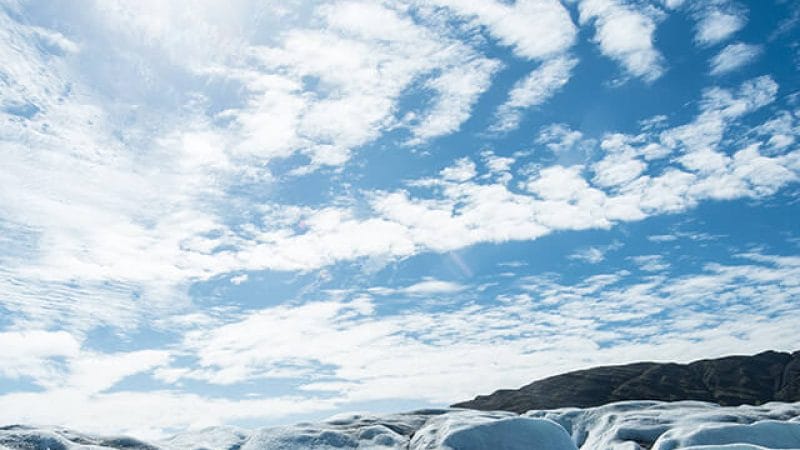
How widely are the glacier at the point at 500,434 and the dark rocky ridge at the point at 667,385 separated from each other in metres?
69.7

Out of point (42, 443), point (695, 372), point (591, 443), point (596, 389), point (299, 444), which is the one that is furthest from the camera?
point (695, 372)

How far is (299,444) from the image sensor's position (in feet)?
190

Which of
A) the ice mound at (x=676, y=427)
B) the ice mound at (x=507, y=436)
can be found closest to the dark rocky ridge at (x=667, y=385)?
the ice mound at (x=676, y=427)

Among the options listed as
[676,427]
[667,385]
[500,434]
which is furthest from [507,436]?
[667,385]

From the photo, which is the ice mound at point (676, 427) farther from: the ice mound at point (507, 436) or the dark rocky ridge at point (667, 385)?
the dark rocky ridge at point (667, 385)

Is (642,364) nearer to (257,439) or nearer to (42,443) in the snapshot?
(257,439)

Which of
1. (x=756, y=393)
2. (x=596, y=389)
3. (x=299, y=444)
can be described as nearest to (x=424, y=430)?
(x=299, y=444)

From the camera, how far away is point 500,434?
4941 centimetres

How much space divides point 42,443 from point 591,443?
156ft

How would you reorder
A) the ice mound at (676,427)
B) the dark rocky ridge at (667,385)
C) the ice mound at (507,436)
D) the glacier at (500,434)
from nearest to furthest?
the ice mound at (507,436), the glacier at (500,434), the ice mound at (676,427), the dark rocky ridge at (667,385)

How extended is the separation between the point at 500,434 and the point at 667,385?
5333 inches

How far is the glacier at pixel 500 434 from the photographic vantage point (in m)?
48.8

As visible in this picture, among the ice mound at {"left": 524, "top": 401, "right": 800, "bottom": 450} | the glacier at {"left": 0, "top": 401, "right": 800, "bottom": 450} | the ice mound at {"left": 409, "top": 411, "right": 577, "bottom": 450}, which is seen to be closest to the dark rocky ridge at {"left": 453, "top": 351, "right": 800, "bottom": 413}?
the ice mound at {"left": 524, "top": 401, "right": 800, "bottom": 450}

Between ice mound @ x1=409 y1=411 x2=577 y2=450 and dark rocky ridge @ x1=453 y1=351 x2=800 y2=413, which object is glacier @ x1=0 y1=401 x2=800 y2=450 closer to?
ice mound @ x1=409 y1=411 x2=577 y2=450
